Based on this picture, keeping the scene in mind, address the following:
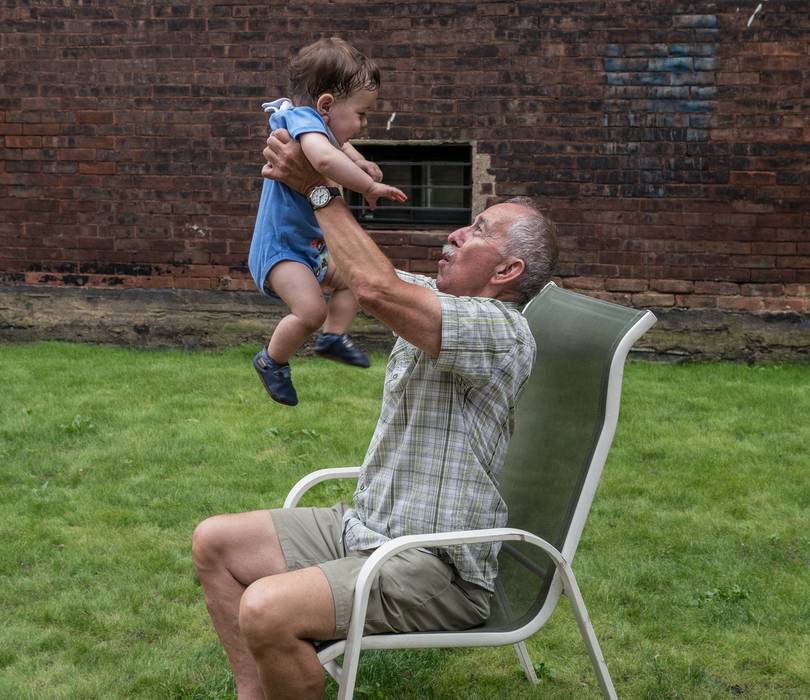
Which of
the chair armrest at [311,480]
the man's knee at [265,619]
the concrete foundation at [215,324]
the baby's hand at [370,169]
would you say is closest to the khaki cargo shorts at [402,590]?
the man's knee at [265,619]

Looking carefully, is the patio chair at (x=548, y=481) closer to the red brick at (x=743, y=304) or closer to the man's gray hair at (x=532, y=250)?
the man's gray hair at (x=532, y=250)

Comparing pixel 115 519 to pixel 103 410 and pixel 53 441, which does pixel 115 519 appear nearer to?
pixel 53 441

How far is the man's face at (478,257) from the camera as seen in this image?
2.95 metres

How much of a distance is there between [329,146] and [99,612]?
2134 millimetres

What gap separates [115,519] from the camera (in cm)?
497

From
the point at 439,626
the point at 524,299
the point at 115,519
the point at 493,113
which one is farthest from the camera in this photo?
the point at 493,113

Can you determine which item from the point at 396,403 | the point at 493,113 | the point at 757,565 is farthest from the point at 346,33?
the point at 396,403

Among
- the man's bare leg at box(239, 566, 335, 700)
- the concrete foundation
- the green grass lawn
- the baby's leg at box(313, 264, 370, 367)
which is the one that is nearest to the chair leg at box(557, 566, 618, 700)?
the green grass lawn

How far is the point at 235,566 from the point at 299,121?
48.2 inches

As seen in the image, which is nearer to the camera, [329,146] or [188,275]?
[329,146]

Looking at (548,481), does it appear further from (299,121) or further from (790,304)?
(790,304)

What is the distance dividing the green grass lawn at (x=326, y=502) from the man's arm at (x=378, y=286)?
1375mm

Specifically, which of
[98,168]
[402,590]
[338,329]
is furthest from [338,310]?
[98,168]

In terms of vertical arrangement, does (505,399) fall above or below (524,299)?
below
